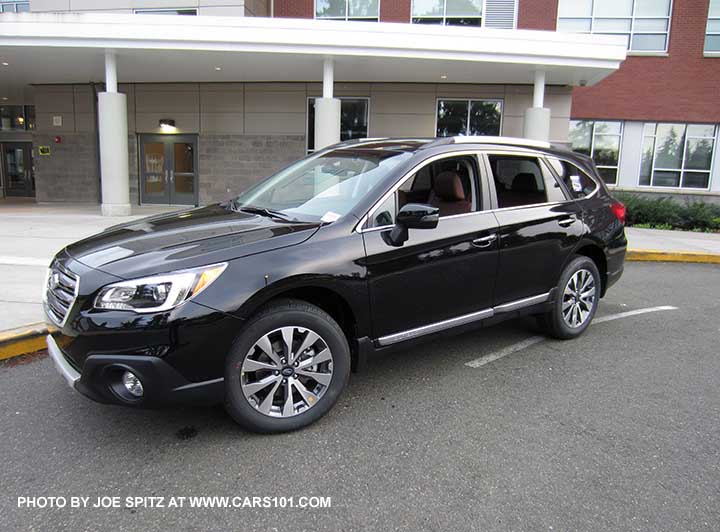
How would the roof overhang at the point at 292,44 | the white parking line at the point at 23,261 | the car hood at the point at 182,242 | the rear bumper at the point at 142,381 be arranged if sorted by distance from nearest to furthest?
the rear bumper at the point at 142,381 → the car hood at the point at 182,242 → the white parking line at the point at 23,261 → the roof overhang at the point at 292,44

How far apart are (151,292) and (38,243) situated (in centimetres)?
755

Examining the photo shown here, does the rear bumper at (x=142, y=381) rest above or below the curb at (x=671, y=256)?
above

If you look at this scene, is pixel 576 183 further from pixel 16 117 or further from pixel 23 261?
pixel 16 117

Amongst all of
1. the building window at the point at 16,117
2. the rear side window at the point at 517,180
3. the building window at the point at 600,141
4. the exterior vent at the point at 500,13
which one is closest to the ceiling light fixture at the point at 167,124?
the building window at the point at 16,117

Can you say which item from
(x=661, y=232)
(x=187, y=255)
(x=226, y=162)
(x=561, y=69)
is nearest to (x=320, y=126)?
(x=226, y=162)

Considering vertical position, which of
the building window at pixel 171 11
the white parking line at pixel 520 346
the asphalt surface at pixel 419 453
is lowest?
the asphalt surface at pixel 419 453

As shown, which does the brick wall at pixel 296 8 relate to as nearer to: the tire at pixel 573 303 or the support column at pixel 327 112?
the support column at pixel 327 112

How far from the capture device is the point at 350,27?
40.7ft

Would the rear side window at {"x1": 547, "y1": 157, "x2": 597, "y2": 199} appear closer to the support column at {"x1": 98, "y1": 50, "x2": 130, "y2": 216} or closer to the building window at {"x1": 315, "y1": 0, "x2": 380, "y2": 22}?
the support column at {"x1": 98, "y1": 50, "x2": 130, "y2": 216}

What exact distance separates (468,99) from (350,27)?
5437 millimetres

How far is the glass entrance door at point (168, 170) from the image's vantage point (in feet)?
57.3

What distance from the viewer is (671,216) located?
1502 centimetres

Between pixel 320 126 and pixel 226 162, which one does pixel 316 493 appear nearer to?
pixel 320 126

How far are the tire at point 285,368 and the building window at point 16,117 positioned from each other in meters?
22.4
